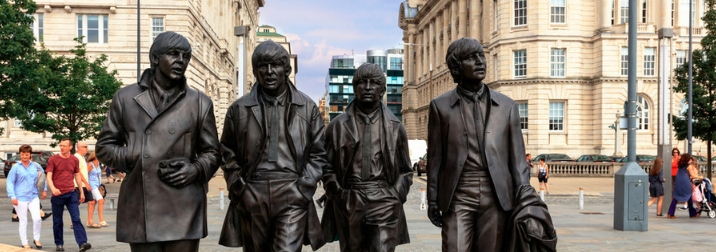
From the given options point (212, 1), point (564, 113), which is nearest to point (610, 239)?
point (564, 113)

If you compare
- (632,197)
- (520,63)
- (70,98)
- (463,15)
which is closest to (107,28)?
(70,98)

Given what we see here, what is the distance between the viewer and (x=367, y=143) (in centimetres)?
692

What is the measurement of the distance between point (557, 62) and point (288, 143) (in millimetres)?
55059

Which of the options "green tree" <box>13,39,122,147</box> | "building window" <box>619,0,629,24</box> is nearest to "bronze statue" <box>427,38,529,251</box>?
"green tree" <box>13,39,122,147</box>

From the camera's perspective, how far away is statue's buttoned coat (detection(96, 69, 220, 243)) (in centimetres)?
512

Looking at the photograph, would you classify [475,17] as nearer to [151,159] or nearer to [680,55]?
[680,55]

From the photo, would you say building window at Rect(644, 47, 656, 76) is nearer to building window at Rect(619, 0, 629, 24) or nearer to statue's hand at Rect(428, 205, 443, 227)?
building window at Rect(619, 0, 629, 24)

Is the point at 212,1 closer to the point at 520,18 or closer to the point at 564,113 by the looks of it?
the point at 520,18

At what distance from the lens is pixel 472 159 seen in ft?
18.6

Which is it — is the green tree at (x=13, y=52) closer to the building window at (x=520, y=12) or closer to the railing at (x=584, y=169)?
the railing at (x=584, y=169)

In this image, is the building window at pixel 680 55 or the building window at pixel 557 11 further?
the building window at pixel 557 11

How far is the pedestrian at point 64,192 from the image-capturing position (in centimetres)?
1191

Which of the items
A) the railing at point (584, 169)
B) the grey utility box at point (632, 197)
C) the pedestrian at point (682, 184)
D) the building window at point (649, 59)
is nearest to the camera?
the grey utility box at point (632, 197)

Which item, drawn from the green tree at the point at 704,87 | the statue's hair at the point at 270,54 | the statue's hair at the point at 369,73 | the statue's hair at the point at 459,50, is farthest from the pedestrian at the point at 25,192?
the green tree at the point at 704,87
